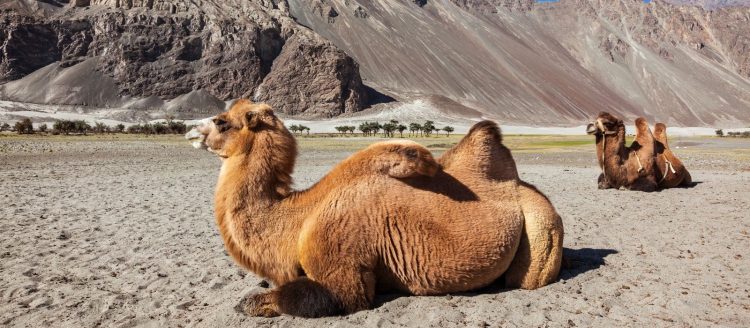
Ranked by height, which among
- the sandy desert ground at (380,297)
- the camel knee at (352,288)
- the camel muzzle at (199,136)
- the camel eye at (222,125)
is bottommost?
the sandy desert ground at (380,297)

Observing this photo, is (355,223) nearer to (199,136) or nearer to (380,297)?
(380,297)

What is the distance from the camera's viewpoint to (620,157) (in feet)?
49.1

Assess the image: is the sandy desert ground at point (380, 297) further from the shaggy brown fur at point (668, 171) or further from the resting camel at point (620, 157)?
the shaggy brown fur at point (668, 171)

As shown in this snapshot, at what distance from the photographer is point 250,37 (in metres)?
156

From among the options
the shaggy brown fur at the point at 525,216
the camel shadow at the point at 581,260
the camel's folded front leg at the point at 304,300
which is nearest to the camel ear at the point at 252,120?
the camel's folded front leg at the point at 304,300

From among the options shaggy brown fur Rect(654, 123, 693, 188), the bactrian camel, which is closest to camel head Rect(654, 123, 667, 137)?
shaggy brown fur Rect(654, 123, 693, 188)

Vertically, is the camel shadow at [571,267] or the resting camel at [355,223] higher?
the resting camel at [355,223]

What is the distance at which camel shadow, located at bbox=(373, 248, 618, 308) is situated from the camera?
5.47 meters

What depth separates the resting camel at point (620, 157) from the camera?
14484mm

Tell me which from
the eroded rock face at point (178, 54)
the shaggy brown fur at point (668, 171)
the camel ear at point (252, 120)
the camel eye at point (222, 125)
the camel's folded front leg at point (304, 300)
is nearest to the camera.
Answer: the camel's folded front leg at point (304, 300)

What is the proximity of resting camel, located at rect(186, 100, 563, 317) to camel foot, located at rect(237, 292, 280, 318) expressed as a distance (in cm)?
1

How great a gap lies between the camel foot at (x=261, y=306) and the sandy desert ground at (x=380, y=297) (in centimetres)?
7

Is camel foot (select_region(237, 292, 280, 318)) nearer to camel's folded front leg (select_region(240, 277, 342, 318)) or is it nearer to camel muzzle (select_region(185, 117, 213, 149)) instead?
camel's folded front leg (select_region(240, 277, 342, 318))

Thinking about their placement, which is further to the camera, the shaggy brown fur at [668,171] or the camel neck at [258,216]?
the shaggy brown fur at [668,171]
